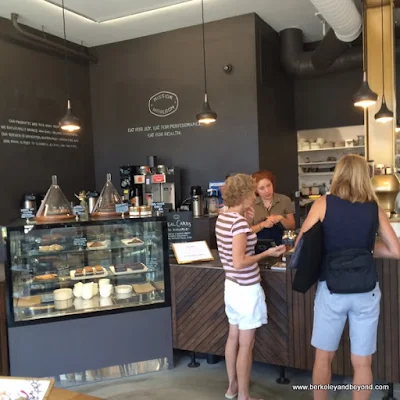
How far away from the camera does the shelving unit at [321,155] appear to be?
7348 millimetres

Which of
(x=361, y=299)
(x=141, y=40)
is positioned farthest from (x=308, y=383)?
(x=141, y=40)

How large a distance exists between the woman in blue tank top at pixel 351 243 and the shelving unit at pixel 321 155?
16.7 feet

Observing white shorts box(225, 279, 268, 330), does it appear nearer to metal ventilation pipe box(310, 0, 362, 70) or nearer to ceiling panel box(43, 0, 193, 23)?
metal ventilation pipe box(310, 0, 362, 70)

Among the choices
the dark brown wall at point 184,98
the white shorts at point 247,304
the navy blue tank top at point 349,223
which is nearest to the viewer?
the navy blue tank top at point 349,223

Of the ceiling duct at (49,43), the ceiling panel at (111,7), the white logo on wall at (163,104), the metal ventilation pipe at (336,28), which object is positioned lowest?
the white logo on wall at (163,104)

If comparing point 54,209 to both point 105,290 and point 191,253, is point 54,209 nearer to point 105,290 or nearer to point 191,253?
point 105,290

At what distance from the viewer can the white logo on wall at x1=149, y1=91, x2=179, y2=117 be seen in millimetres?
6391

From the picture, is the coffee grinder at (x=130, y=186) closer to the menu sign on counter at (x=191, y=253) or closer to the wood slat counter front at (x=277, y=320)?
the menu sign on counter at (x=191, y=253)

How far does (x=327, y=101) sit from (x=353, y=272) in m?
5.59

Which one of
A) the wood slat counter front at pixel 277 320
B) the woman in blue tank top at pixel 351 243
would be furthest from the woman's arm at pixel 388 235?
the wood slat counter front at pixel 277 320

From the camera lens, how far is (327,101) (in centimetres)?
732

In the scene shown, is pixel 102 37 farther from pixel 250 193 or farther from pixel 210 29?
pixel 250 193

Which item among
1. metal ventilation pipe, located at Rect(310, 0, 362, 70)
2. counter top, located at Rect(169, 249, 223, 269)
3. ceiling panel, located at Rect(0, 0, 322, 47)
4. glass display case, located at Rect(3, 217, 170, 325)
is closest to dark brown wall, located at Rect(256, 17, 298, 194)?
ceiling panel, located at Rect(0, 0, 322, 47)

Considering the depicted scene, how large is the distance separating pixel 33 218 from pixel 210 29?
408cm
